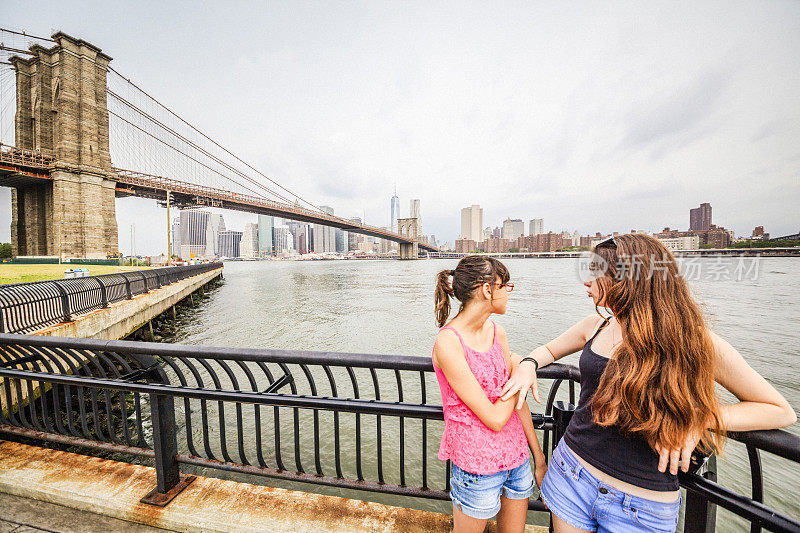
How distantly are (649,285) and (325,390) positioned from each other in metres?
7.07

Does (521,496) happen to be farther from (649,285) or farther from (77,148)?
(77,148)

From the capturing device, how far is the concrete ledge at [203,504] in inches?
75.6

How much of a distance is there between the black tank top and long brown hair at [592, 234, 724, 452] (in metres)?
0.06

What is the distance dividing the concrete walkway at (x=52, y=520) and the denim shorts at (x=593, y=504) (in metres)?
2.22

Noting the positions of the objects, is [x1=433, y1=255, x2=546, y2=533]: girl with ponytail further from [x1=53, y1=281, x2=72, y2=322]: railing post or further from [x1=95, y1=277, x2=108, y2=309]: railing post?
[x1=95, y1=277, x2=108, y2=309]: railing post

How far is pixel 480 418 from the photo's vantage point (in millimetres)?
1434

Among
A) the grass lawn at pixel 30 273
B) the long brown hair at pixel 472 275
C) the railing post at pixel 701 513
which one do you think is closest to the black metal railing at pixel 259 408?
the railing post at pixel 701 513

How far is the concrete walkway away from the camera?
6.44 feet

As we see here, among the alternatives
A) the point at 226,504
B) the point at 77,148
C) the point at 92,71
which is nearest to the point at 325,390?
the point at 226,504

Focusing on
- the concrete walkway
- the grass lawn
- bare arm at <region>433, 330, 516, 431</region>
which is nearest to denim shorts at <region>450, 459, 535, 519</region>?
bare arm at <region>433, 330, 516, 431</region>

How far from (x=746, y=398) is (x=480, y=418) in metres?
0.90

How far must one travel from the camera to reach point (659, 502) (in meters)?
1.19

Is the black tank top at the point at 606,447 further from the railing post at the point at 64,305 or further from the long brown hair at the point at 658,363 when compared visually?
the railing post at the point at 64,305

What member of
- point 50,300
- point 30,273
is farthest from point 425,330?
point 30,273
